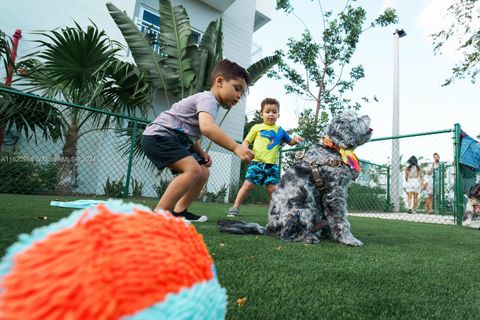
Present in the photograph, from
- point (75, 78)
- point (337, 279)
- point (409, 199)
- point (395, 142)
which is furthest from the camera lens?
point (409, 199)

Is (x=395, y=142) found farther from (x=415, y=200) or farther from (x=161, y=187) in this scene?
(x=161, y=187)

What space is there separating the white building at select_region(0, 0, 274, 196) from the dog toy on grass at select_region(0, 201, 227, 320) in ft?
23.9

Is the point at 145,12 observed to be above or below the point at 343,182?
above

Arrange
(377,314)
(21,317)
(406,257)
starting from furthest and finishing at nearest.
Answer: (406,257)
(377,314)
(21,317)

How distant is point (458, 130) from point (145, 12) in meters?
9.35

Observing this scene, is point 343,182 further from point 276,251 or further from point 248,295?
point 248,295

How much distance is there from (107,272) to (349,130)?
270 centimetres

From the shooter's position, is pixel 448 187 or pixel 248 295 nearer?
pixel 248 295

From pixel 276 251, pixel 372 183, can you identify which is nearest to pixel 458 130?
pixel 372 183

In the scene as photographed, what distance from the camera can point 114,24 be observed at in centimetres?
915

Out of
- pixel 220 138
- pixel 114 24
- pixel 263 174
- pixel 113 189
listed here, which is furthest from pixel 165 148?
pixel 114 24

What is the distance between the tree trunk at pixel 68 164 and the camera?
241 inches

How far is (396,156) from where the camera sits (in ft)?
27.7

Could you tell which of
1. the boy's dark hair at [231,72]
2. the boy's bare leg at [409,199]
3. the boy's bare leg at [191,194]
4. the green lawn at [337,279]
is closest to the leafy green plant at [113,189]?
the boy's bare leg at [191,194]
